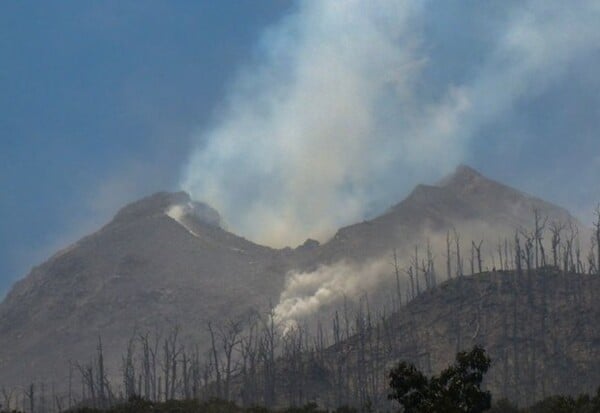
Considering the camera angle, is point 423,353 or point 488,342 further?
point 423,353

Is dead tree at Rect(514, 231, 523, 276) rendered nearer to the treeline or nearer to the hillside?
the treeline

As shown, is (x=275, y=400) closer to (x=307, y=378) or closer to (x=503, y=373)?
(x=307, y=378)

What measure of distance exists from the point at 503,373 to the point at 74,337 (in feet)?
391

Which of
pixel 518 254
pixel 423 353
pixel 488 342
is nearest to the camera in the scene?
pixel 488 342

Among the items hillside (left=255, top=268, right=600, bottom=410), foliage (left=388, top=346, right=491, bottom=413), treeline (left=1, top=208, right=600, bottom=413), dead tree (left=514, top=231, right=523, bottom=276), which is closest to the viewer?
foliage (left=388, top=346, right=491, bottom=413)

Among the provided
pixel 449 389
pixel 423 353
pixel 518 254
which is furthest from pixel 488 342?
pixel 449 389

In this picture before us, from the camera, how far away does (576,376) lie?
3829 inches

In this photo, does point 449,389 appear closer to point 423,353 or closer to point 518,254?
point 423,353

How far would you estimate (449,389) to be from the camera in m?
29.8

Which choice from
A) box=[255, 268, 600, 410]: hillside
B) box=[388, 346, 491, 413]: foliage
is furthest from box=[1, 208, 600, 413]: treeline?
box=[388, 346, 491, 413]: foliage

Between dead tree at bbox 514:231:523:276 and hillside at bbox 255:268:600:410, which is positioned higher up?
dead tree at bbox 514:231:523:276

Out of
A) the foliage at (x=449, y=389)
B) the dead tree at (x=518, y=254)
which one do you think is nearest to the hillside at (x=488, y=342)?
the dead tree at (x=518, y=254)

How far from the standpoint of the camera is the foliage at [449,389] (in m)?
29.4

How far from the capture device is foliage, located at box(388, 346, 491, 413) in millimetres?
29438
